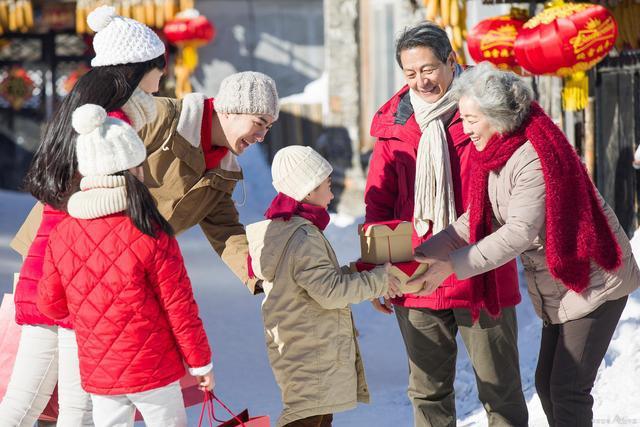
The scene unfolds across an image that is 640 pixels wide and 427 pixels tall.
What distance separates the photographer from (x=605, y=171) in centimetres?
775

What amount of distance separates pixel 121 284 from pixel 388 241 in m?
0.94

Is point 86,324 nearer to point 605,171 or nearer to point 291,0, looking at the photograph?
point 605,171

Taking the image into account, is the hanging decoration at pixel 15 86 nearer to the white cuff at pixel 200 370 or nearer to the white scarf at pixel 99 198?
the white scarf at pixel 99 198

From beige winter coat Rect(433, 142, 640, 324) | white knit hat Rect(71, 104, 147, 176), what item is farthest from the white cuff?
beige winter coat Rect(433, 142, 640, 324)

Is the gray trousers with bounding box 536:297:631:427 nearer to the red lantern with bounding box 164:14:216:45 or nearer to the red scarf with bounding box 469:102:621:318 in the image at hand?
the red scarf with bounding box 469:102:621:318

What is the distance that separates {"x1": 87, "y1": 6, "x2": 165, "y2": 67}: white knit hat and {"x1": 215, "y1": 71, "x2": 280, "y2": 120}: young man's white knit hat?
303 mm

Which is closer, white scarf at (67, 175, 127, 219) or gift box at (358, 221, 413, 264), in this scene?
white scarf at (67, 175, 127, 219)

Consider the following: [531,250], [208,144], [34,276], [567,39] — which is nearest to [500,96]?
[531,250]

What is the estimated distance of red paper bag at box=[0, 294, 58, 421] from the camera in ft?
12.1

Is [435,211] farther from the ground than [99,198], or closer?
closer

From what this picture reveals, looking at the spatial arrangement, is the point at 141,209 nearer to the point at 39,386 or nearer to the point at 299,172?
the point at 299,172

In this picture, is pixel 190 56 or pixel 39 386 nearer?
pixel 39 386

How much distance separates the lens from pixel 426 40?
363cm

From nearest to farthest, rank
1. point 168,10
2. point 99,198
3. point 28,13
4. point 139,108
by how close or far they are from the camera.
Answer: point 99,198 → point 139,108 → point 28,13 → point 168,10
